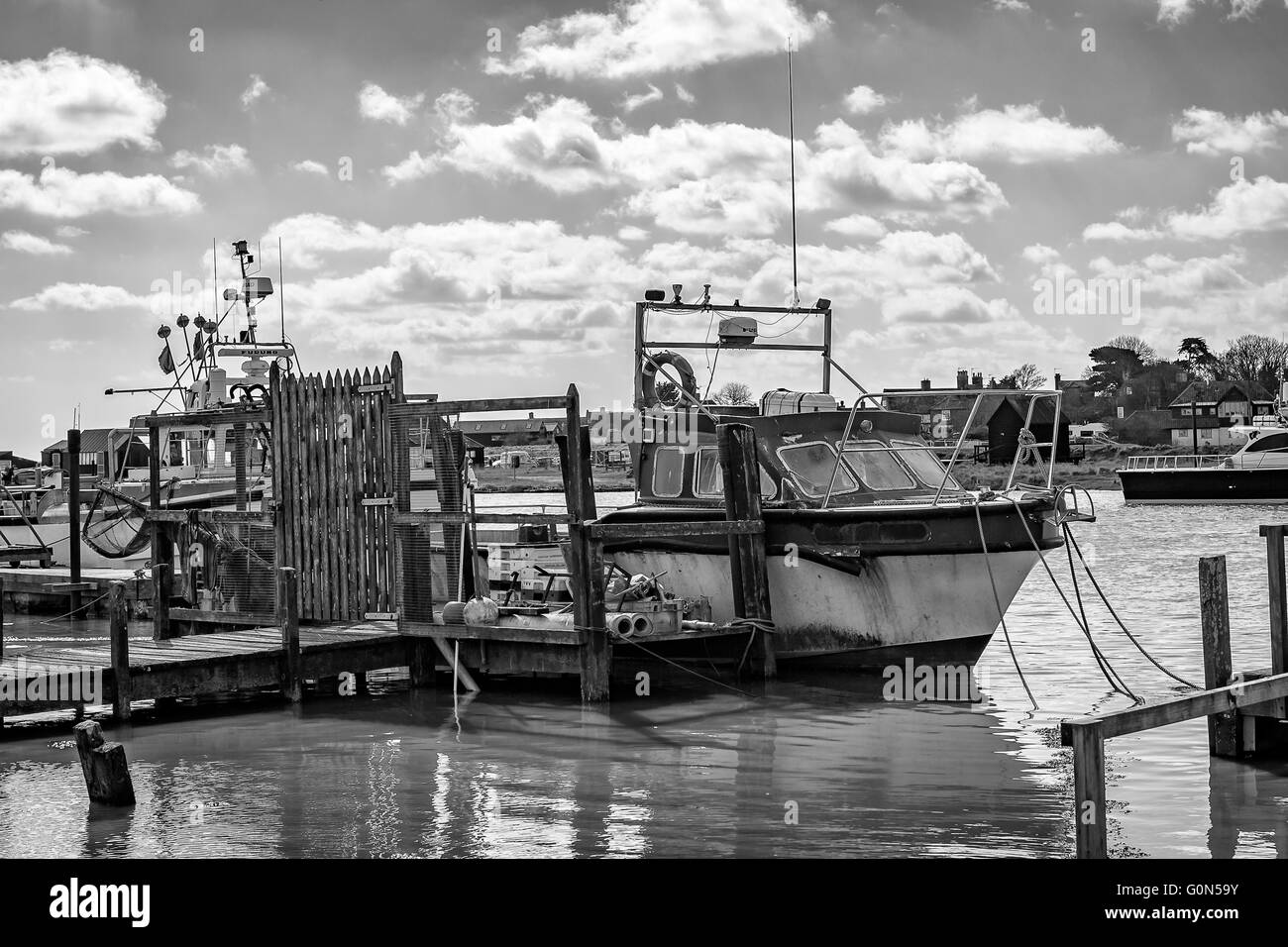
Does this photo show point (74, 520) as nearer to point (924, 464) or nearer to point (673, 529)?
point (673, 529)

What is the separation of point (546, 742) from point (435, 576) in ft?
19.0

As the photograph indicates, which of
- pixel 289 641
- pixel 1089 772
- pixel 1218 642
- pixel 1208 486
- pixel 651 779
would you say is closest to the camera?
pixel 1089 772

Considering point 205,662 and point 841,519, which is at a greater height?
point 841,519

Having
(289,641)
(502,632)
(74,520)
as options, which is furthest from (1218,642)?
(74,520)

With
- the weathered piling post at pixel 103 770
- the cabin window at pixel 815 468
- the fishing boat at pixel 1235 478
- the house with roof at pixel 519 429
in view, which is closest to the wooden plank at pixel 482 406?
the house with roof at pixel 519 429

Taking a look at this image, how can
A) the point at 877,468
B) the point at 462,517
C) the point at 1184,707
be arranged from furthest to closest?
the point at 877,468
the point at 462,517
the point at 1184,707

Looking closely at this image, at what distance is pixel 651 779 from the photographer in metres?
11.3

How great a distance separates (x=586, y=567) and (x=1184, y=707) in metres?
6.58

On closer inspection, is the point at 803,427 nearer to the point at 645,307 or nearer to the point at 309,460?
the point at 645,307

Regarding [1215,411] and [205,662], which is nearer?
[205,662]

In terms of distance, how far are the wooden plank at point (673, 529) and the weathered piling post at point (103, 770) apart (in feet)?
17.3
